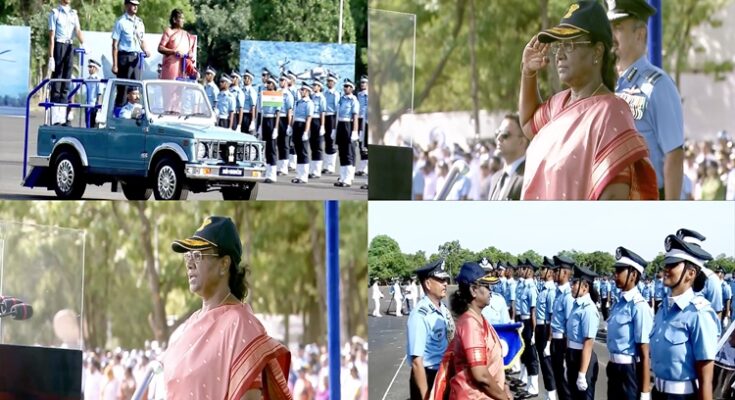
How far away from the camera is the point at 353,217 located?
7883mm

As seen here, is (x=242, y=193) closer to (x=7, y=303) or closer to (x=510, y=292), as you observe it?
(x=7, y=303)

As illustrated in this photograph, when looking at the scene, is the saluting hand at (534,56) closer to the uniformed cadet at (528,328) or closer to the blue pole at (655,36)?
the blue pole at (655,36)

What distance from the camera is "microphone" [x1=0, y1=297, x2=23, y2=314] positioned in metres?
7.68

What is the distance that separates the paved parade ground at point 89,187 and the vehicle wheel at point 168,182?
0.07 m

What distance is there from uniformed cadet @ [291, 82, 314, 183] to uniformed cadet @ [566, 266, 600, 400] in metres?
1.58

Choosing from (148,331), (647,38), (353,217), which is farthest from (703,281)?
(148,331)

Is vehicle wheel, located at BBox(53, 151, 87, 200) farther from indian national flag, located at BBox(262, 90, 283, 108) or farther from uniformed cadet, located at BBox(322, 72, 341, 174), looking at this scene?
uniformed cadet, located at BBox(322, 72, 341, 174)

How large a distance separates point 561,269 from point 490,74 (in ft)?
3.43

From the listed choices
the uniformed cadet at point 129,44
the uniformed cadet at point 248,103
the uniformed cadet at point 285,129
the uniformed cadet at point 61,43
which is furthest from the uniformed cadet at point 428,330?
the uniformed cadet at point 61,43

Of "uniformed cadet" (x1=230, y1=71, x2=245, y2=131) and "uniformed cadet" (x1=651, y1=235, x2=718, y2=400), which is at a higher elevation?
"uniformed cadet" (x1=230, y1=71, x2=245, y2=131)

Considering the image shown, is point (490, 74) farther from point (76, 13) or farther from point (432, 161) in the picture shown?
point (76, 13)

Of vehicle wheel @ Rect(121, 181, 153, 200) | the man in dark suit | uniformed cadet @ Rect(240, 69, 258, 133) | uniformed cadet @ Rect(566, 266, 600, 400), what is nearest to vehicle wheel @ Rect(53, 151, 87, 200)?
vehicle wheel @ Rect(121, 181, 153, 200)

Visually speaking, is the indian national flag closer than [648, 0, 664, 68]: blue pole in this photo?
No

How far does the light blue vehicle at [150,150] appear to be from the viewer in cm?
759
